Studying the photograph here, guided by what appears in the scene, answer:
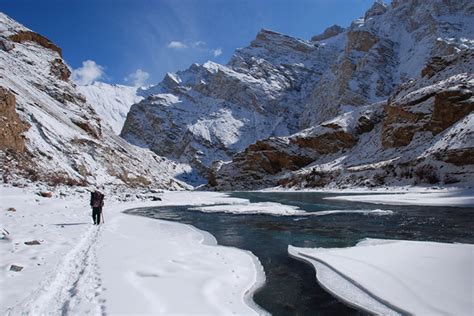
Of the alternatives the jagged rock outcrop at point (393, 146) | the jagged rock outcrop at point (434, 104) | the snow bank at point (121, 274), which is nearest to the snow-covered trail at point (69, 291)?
the snow bank at point (121, 274)

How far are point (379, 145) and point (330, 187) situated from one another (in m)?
19.2

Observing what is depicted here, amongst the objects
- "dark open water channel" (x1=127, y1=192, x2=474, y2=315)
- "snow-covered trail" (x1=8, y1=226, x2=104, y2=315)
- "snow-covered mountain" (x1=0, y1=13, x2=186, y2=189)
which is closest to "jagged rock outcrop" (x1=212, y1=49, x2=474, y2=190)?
"dark open water channel" (x1=127, y1=192, x2=474, y2=315)

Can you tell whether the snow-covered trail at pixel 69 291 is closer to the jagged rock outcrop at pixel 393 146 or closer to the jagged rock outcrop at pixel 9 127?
the jagged rock outcrop at pixel 9 127

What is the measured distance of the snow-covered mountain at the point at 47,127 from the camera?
39.7 m

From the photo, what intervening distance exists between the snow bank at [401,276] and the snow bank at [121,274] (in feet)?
6.50

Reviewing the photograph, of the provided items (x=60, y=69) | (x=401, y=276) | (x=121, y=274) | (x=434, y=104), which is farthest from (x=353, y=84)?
(x=121, y=274)

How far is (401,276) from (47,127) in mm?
60246

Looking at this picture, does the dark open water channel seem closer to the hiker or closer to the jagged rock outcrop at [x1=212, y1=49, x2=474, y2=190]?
the hiker

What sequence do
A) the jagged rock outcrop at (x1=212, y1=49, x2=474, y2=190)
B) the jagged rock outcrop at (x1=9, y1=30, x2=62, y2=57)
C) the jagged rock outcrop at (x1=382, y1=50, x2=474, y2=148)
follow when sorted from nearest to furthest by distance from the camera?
the jagged rock outcrop at (x1=212, y1=49, x2=474, y2=190) → the jagged rock outcrop at (x1=382, y1=50, x2=474, y2=148) → the jagged rock outcrop at (x1=9, y1=30, x2=62, y2=57)

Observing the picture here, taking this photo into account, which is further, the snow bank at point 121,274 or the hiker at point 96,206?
the hiker at point 96,206

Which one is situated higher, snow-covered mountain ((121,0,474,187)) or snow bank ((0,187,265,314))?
snow-covered mountain ((121,0,474,187))

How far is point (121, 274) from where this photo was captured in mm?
7344

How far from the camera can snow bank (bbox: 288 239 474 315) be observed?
5520 mm

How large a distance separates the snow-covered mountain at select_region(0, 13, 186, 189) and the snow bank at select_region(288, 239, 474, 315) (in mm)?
31937
